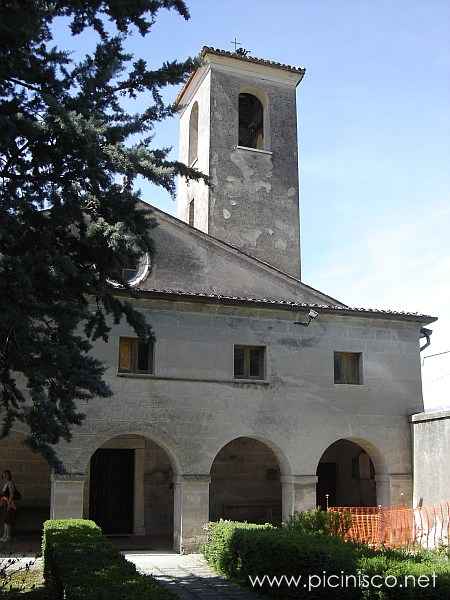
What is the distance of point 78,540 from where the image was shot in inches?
441

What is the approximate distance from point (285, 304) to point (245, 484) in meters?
6.07

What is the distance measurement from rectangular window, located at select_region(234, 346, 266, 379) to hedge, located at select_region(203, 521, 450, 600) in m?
4.51

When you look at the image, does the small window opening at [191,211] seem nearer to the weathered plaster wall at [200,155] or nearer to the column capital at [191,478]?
the weathered plaster wall at [200,155]

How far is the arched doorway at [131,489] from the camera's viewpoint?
19156 millimetres

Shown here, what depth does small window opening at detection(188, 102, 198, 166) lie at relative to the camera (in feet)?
84.8

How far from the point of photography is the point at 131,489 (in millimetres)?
19547

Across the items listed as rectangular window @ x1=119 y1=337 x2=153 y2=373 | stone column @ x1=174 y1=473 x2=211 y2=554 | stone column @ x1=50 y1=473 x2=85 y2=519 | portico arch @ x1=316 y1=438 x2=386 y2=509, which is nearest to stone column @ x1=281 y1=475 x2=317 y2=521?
stone column @ x1=174 y1=473 x2=211 y2=554

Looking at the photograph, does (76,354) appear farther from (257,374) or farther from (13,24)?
(257,374)

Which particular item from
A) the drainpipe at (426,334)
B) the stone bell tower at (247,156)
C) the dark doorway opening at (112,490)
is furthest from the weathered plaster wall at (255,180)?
the dark doorway opening at (112,490)

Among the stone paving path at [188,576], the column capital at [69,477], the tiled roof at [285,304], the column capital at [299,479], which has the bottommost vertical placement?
the stone paving path at [188,576]

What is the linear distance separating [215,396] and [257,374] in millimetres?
1414

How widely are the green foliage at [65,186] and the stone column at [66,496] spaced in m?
5.99

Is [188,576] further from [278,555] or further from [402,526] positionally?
[402,526]

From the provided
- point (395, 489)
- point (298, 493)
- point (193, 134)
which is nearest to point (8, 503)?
point (298, 493)
